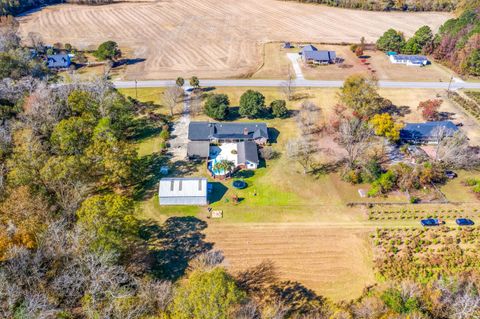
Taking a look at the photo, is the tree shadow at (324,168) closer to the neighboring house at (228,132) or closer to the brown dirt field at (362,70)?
the neighboring house at (228,132)

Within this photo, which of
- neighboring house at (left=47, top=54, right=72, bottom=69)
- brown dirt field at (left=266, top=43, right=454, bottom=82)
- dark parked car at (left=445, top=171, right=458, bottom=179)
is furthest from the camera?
neighboring house at (left=47, top=54, right=72, bottom=69)

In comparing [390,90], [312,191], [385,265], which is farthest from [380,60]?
[385,265]

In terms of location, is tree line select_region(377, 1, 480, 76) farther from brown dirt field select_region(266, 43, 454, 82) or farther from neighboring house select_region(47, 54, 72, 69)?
neighboring house select_region(47, 54, 72, 69)

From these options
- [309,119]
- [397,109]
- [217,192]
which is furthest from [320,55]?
[217,192]

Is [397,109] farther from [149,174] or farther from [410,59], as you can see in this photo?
[149,174]

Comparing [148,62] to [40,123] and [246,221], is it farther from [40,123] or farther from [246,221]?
[246,221]

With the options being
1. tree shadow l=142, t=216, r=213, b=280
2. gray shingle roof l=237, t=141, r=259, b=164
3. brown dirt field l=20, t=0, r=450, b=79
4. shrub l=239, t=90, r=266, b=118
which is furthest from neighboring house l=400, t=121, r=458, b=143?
brown dirt field l=20, t=0, r=450, b=79

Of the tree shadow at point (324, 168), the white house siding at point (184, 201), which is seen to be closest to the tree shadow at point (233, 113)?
the tree shadow at point (324, 168)

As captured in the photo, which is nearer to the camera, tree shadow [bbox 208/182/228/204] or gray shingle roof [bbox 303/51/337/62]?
tree shadow [bbox 208/182/228/204]
